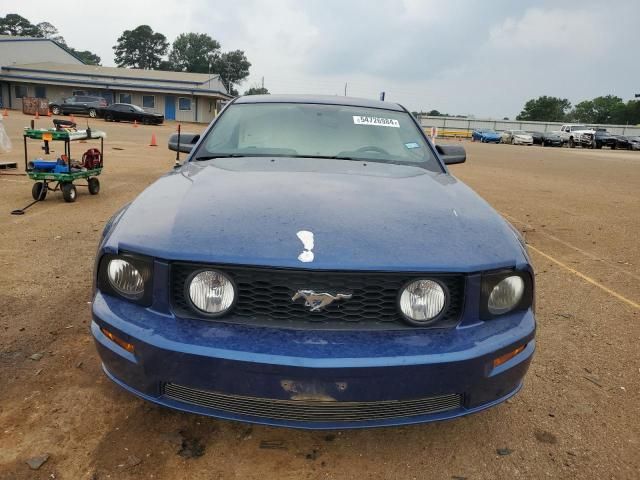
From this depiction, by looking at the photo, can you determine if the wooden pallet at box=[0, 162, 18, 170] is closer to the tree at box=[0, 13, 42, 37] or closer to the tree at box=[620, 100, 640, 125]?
the tree at box=[620, 100, 640, 125]

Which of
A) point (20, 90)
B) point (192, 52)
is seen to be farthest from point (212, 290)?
point (192, 52)

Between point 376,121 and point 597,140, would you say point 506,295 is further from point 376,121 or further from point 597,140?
point 597,140

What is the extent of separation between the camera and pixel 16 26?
336ft

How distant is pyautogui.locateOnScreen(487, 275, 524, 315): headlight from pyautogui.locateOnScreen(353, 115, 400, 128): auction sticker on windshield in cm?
172

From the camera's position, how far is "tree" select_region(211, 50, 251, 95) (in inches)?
3499

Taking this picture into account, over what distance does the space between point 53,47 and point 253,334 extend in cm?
6433

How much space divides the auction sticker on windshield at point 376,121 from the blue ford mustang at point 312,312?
1384mm

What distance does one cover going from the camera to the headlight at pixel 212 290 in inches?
70.4

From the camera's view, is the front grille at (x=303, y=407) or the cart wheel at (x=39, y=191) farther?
the cart wheel at (x=39, y=191)

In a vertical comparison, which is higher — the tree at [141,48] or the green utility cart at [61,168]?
the tree at [141,48]

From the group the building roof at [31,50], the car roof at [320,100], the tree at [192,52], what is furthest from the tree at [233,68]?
the car roof at [320,100]

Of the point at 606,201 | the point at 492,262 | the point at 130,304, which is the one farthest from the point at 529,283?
the point at 606,201

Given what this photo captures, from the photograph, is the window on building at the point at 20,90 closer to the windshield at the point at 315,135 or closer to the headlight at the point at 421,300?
the windshield at the point at 315,135

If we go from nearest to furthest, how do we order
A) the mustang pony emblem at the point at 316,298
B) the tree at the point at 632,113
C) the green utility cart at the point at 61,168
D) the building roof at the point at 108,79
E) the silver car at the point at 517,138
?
the mustang pony emblem at the point at 316,298, the green utility cart at the point at 61,168, the silver car at the point at 517,138, the building roof at the point at 108,79, the tree at the point at 632,113
